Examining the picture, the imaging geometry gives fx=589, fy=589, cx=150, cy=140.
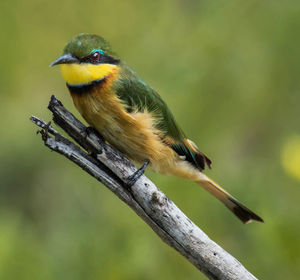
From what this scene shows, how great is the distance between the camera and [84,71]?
9.06ft

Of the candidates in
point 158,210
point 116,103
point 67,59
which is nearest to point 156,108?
point 116,103

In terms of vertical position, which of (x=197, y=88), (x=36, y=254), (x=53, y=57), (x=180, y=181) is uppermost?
(x=197, y=88)

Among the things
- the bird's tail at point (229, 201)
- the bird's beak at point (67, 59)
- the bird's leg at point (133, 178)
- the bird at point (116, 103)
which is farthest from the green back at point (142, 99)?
the bird's leg at point (133, 178)

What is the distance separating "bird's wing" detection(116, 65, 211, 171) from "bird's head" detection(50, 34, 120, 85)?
0.38 ft

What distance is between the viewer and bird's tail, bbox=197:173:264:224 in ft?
10.4

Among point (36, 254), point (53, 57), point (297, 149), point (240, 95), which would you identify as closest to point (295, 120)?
point (240, 95)

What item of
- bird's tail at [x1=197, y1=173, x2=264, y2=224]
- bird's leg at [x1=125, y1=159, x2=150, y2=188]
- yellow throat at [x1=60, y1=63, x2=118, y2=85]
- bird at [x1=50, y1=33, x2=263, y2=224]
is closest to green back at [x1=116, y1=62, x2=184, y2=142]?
bird at [x1=50, y1=33, x2=263, y2=224]

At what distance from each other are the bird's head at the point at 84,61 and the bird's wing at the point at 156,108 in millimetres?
116

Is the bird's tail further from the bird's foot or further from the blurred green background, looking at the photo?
the bird's foot

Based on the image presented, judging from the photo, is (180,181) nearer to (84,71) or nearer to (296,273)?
(296,273)

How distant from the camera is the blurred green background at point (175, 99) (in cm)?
350

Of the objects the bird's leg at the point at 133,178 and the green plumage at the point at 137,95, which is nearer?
the bird's leg at the point at 133,178

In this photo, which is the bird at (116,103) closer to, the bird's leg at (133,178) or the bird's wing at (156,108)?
the bird's wing at (156,108)

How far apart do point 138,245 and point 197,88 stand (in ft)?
4.38
